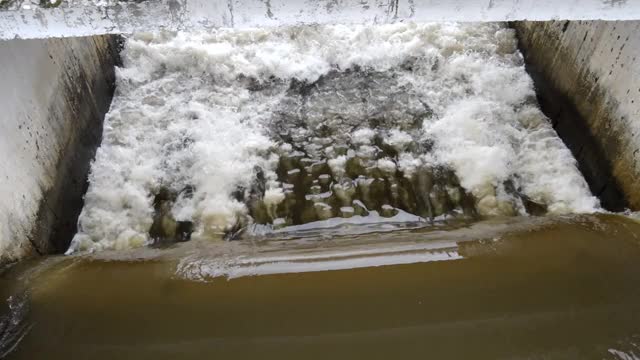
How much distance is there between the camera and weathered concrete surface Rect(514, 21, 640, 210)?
305 cm

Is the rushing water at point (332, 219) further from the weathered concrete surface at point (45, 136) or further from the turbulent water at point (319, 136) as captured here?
the weathered concrete surface at point (45, 136)

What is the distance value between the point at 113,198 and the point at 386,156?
1.81 meters

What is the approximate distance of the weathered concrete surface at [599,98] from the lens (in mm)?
3049

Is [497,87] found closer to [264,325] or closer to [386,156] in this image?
[386,156]

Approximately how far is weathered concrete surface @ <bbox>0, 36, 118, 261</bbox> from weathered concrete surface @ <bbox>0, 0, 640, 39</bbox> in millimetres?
750

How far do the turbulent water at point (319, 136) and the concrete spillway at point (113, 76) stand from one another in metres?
0.16

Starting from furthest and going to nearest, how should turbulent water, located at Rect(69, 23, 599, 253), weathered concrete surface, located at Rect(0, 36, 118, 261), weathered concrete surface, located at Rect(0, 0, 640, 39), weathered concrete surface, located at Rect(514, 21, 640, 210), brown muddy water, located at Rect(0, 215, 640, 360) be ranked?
turbulent water, located at Rect(69, 23, 599, 253) → weathered concrete surface, located at Rect(514, 21, 640, 210) → weathered concrete surface, located at Rect(0, 36, 118, 261) → brown muddy water, located at Rect(0, 215, 640, 360) → weathered concrete surface, located at Rect(0, 0, 640, 39)

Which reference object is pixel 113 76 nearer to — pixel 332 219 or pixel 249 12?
pixel 332 219

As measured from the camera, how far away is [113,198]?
336 cm

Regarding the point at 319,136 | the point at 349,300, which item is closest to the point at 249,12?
the point at 349,300

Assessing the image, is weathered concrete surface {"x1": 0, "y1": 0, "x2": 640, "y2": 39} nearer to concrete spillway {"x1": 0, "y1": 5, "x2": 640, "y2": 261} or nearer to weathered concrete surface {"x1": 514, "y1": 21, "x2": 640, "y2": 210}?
concrete spillway {"x1": 0, "y1": 5, "x2": 640, "y2": 261}

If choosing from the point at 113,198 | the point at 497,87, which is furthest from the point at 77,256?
the point at 497,87

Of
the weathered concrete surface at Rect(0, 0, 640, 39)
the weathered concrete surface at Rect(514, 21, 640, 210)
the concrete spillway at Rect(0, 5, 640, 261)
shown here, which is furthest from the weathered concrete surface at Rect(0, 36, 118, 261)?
the weathered concrete surface at Rect(514, 21, 640, 210)

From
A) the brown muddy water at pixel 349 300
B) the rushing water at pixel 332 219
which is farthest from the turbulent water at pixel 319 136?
the brown muddy water at pixel 349 300
